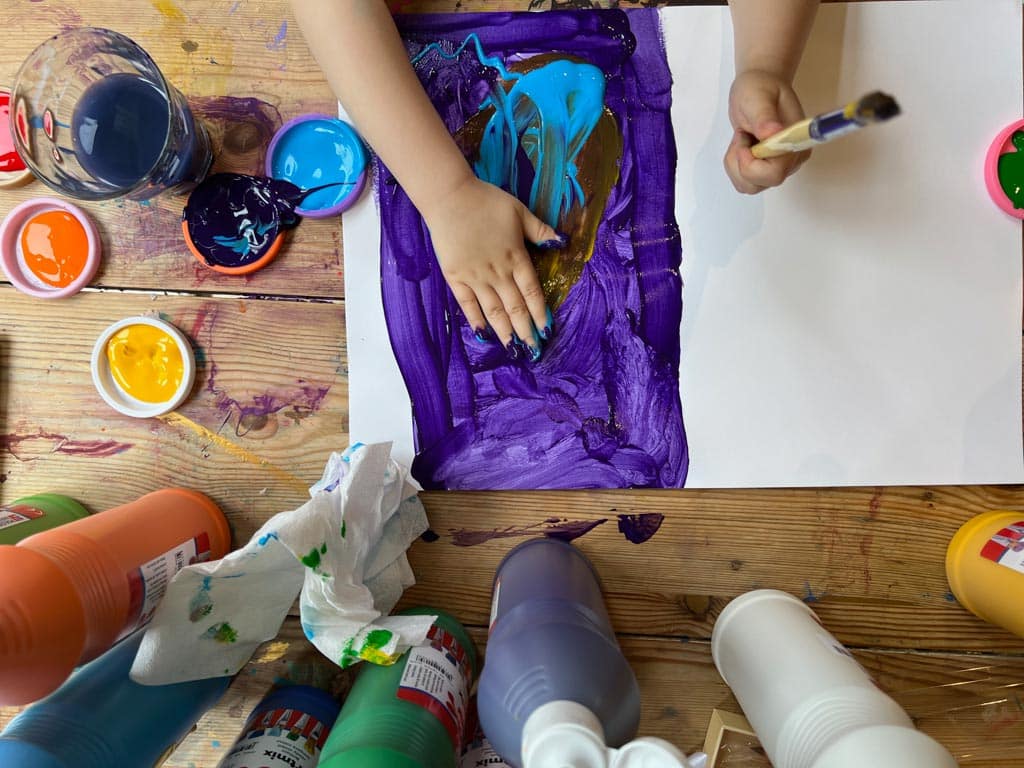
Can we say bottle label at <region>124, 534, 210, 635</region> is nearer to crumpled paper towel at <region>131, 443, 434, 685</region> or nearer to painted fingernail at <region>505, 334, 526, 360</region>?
crumpled paper towel at <region>131, 443, 434, 685</region>

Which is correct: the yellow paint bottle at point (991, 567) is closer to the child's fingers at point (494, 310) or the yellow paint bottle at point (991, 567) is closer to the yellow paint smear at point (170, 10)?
the child's fingers at point (494, 310)

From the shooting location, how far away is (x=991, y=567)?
605mm

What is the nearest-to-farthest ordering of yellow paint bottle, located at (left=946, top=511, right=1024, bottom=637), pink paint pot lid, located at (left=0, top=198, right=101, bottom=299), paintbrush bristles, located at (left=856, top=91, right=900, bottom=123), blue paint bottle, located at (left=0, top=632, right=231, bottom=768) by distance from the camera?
paintbrush bristles, located at (left=856, top=91, right=900, bottom=123) → blue paint bottle, located at (left=0, top=632, right=231, bottom=768) → yellow paint bottle, located at (left=946, top=511, right=1024, bottom=637) → pink paint pot lid, located at (left=0, top=198, right=101, bottom=299)


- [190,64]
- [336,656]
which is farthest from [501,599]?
[190,64]

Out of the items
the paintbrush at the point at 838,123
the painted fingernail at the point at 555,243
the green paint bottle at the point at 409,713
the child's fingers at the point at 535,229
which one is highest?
the paintbrush at the point at 838,123

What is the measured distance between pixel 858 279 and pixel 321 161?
0.57 m

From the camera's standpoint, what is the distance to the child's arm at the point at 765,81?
59cm

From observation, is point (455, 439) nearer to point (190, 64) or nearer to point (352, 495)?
point (352, 495)

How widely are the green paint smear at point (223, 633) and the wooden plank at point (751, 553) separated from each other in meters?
0.17

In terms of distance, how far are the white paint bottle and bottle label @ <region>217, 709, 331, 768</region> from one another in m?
0.39

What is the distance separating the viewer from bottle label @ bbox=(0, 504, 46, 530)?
0.60 metres

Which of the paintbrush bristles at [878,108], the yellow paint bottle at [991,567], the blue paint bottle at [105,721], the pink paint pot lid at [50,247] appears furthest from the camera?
the pink paint pot lid at [50,247]

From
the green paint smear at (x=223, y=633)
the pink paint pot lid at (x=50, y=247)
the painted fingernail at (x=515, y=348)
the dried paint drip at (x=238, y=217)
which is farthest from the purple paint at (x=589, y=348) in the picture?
the pink paint pot lid at (x=50, y=247)

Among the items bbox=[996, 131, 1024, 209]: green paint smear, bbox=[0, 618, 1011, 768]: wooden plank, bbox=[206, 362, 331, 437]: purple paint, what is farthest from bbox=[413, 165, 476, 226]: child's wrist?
bbox=[996, 131, 1024, 209]: green paint smear
